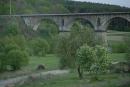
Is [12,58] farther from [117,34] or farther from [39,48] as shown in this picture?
[117,34]

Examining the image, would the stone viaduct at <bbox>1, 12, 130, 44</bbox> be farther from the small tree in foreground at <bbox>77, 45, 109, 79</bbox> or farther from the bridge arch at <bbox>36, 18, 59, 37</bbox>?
the small tree in foreground at <bbox>77, 45, 109, 79</bbox>

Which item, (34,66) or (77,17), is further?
(77,17)

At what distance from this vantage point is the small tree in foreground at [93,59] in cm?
4678

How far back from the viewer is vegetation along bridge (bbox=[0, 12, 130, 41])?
104681 mm

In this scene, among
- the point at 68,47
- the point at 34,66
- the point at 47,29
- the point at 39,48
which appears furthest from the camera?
the point at 47,29

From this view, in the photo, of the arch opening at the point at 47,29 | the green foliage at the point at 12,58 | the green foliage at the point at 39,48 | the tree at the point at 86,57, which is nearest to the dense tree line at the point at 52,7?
the arch opening at the point at 47,29

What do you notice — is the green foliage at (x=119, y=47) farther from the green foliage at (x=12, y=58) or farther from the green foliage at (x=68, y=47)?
the green foliage at (x=68, y=47)

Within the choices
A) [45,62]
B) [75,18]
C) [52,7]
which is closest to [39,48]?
[45,62]

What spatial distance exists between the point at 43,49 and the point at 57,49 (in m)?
32.9

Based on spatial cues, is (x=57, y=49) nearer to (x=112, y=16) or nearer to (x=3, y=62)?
(x=3, y=62)

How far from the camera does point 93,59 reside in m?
47.1

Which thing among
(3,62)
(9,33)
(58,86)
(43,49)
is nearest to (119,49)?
(43,49)

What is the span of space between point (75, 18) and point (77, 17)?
588mm

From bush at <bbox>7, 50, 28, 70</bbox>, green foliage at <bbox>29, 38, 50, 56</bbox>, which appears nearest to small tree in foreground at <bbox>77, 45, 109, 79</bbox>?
bush at <bbox>7, 50, 28, 70</bbox>
